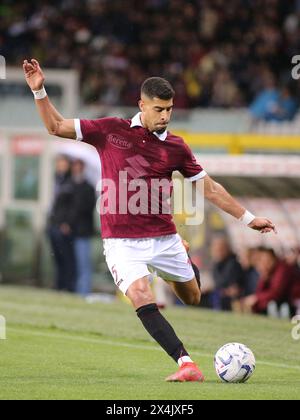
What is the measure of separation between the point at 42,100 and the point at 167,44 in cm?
1851

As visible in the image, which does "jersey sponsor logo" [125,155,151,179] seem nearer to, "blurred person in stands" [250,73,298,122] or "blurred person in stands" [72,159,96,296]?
"blurred person in stands" [72,159,96,296]

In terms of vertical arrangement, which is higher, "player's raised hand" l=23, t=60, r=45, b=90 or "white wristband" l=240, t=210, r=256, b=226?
"player's raised hand" l=23, t=60, r=45, b=90

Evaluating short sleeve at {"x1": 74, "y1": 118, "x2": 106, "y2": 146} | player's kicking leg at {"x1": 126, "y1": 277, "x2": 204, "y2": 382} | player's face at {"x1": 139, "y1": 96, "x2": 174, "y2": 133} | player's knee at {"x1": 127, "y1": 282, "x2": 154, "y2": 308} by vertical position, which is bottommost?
player's kicking leg at {"x1": 126, "y1": 277, "x2": 204, "y2": 382}

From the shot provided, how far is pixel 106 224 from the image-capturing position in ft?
33.2

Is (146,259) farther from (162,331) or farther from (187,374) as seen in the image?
(187,374)

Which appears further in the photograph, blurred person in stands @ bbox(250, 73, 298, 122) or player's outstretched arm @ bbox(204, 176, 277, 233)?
blurred person in stands @ bbox(250, 73, 298, 122)

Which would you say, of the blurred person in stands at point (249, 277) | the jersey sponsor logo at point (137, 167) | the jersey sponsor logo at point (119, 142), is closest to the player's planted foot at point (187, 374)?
the jersey sponsor logo at point (137, 167)

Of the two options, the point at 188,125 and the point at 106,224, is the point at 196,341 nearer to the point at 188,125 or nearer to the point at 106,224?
the point at 106,224

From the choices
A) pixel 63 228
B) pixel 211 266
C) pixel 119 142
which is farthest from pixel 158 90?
pixel 63 228

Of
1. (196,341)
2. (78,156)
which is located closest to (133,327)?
(196,341)

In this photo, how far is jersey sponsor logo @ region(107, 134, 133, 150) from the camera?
10.1 metres

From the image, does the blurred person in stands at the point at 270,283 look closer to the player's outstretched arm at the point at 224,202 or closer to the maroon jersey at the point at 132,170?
the player's outstretched arm at the point at 224,202

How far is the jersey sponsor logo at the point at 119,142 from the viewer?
1012cm

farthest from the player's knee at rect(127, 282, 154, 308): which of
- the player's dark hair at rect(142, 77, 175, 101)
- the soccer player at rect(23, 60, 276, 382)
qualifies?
the player's dark hair at rect(142, 77, 175, 101)
